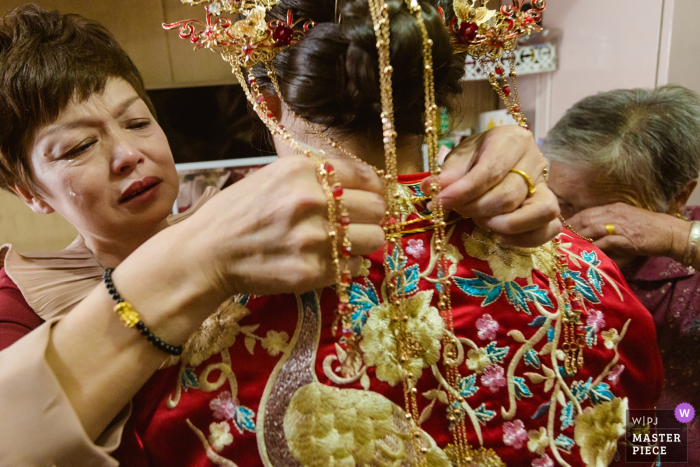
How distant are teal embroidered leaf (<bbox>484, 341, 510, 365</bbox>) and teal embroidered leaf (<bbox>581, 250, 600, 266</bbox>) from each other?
21 cm

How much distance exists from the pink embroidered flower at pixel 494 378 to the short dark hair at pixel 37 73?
72 cm

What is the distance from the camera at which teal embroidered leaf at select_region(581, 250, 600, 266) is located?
622 millimetres

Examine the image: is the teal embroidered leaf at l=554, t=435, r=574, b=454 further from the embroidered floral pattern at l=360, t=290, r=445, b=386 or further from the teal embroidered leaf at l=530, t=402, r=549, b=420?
the embroidered floral pattern at l=360, t=290, r=445, b=386

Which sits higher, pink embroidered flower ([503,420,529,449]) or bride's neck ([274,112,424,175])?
bride's neck ([274,112,424,175])

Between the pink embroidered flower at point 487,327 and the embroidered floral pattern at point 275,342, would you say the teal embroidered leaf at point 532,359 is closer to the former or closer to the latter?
the pink embroidered flower at point 487,327

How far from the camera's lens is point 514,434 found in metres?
0.53

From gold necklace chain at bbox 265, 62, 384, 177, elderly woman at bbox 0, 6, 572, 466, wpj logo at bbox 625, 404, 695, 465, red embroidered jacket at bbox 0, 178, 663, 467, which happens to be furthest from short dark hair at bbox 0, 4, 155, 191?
wpj logo at bbox 625, 404, 695, 465

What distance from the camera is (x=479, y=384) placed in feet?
1.70

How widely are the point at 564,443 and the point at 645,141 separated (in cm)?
78

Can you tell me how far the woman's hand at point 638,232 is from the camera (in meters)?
0.98

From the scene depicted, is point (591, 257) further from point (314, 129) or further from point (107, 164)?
point (107, 164)

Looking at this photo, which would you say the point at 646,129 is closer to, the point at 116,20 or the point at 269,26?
the point at 269,26

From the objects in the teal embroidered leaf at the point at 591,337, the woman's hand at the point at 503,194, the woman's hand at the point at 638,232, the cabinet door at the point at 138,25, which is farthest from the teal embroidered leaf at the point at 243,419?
the cabinet door at the point at 138,25

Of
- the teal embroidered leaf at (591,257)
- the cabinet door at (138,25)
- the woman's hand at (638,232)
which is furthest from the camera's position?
the cabinet door at (138,25)
